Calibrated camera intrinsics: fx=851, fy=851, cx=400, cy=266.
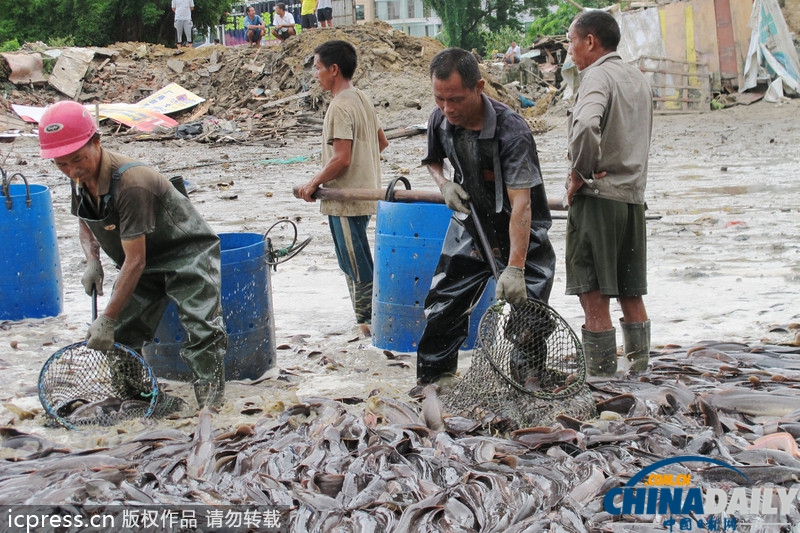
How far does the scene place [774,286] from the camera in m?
7.09

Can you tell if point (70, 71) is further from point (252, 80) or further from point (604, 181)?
point (604, 181)

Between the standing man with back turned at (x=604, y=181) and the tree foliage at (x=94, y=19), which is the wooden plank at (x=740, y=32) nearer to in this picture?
Result: the standing man with back turned at (x=604, y=181)

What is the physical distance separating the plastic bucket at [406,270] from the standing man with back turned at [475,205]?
0.69 meters

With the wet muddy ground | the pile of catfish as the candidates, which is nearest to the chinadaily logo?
the pile of catfish

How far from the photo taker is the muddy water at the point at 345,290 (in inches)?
220

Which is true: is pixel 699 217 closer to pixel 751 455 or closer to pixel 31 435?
pixel 751 455

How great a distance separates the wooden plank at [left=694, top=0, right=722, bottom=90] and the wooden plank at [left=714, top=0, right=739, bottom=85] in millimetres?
116

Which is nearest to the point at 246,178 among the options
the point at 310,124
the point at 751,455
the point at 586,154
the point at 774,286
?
the point at 310,124

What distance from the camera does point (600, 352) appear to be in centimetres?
507

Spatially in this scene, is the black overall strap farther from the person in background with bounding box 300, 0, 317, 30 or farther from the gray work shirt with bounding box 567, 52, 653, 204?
the person in background with bounding box 300, 0, 317, 30

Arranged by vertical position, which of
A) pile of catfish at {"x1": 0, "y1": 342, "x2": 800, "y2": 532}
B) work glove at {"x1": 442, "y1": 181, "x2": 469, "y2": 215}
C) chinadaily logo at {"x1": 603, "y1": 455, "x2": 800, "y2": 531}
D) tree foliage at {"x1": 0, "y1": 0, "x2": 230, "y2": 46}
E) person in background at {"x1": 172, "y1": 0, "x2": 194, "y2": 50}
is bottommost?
chinadaily logo at {"x1": 603, "y1": 455, "x2": 800, "y2": 531}

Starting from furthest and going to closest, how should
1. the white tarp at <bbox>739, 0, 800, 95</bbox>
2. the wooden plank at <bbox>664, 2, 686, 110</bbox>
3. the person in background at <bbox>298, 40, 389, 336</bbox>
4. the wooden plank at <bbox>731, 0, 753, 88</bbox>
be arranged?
the wooden plank at <bbox>664, 2, 686, 110</bbox>, the wooden plank at <bbox>731, 0, 753, 88</bbox>, the white tarp at <bbox>739, 0, 800, 95</bbox>, the person in background at <bbox>298, 40, 389, 336</bbox>

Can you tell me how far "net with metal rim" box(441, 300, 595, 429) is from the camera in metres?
4.35

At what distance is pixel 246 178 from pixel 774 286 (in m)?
10.7
